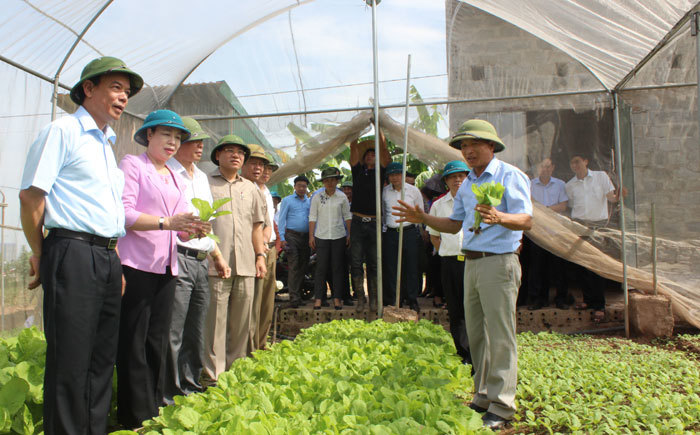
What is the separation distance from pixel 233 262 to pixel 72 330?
1928mm

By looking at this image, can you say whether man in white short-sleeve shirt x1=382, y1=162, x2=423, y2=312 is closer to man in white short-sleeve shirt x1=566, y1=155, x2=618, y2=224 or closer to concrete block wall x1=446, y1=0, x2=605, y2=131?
concrete block wall x1=446, y1=0, x2=605, y2=131

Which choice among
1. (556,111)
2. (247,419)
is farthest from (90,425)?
(556,111)

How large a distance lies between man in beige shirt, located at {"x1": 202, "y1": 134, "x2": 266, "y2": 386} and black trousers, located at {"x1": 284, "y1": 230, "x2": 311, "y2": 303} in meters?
2.53

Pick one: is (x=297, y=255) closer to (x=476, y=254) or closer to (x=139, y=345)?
(x=476, y=254)

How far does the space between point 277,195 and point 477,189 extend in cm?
633

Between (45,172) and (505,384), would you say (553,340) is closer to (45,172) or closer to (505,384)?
(505,384)

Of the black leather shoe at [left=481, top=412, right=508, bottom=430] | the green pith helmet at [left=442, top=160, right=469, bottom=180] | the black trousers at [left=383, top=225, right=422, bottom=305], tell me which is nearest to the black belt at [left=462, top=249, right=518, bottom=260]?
the black leather shoe at [left=481, top=412, right=508, bottom=430]

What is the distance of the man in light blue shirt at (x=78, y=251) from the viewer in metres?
2.22

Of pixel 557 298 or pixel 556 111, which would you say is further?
pixel 557 298

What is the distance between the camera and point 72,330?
226cm

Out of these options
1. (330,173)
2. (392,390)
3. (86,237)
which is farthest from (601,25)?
(86,237)

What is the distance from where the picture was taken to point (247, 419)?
1945 millimetres

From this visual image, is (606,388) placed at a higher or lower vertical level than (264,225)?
lower

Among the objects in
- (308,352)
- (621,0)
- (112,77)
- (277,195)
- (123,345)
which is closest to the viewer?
(112,77)
